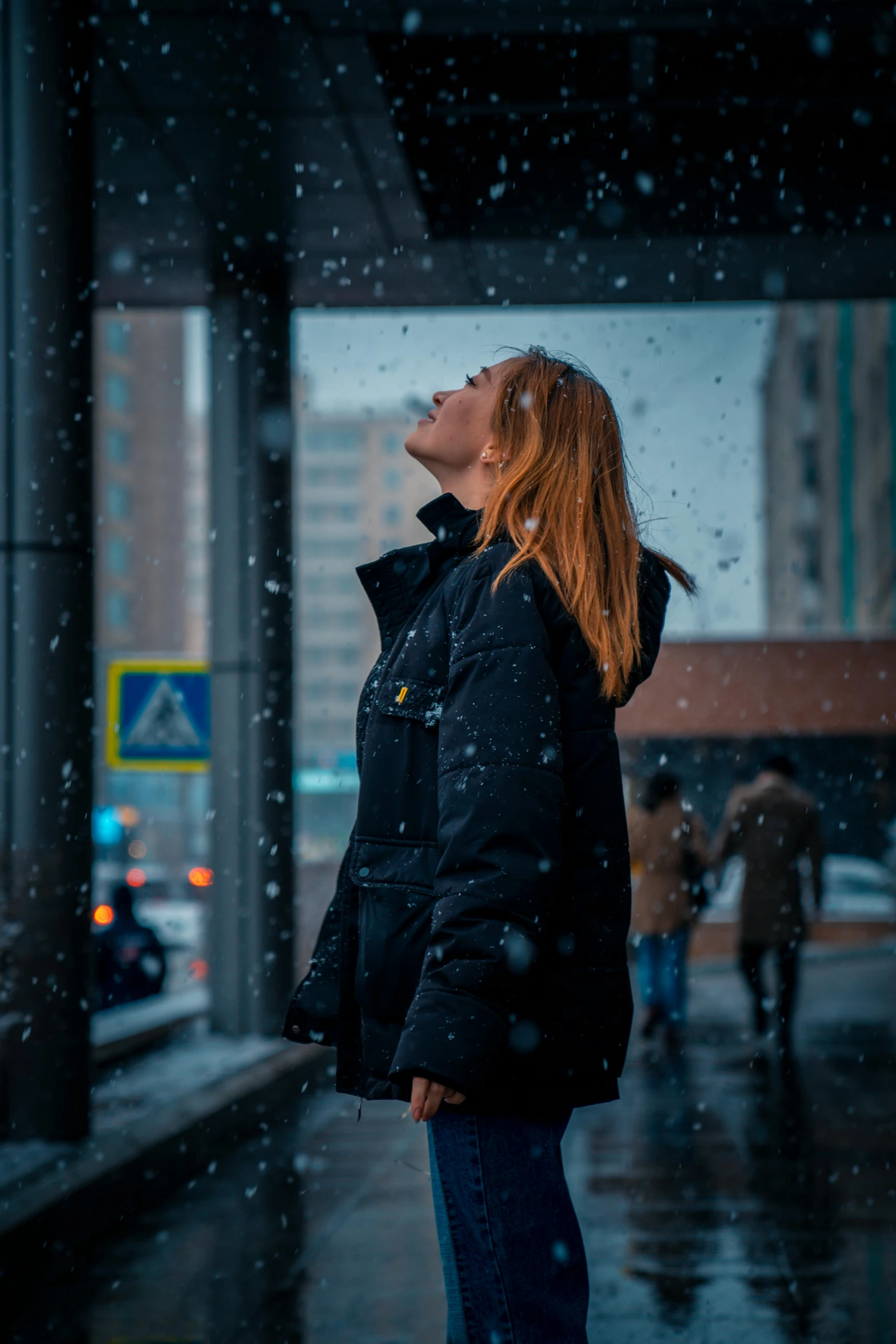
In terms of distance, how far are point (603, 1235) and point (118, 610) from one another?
225 ft

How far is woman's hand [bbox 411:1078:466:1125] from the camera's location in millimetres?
1720

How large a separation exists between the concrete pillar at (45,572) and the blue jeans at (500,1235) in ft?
10.3

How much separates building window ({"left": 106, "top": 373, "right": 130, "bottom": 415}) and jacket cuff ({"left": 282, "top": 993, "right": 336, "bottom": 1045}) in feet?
238

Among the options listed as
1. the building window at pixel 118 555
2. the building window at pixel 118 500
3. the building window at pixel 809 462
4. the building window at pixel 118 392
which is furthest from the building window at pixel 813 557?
the building window at pixel 118 392

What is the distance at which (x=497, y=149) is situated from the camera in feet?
19.7

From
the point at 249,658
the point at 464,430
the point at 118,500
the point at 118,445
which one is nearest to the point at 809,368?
the point at 118,500

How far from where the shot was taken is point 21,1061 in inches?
186

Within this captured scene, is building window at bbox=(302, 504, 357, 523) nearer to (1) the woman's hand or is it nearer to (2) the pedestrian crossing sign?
(2) the pedestrian crossing sign

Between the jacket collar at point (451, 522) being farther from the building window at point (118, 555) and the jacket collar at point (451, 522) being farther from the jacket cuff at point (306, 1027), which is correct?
the building window at point (118, 555)

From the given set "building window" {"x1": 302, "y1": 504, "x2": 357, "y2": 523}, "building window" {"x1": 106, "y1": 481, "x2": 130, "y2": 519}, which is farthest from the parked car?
"building window" {"x1": 302, "y1": 504, "x2": 357, "y2": 523}

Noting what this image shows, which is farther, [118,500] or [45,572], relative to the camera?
[118,500]

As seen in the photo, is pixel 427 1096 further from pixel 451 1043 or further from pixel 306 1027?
pixel 306 1027

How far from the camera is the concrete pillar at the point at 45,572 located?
15.6ft

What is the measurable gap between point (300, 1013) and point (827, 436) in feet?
156
